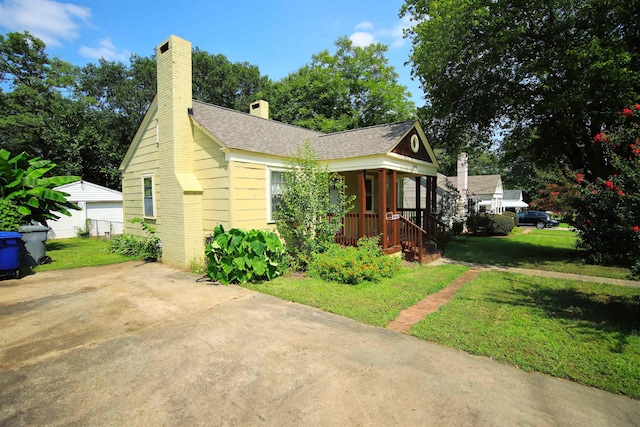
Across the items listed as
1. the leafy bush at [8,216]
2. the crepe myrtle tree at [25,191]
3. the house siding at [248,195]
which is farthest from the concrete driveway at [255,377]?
the crepe myrtle tree at [25,191]

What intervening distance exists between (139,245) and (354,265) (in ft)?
28.1

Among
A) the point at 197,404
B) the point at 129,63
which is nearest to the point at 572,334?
the point at 197,404

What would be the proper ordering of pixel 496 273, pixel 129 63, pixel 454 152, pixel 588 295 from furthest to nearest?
pixel 129 63 → pixel 454 152 → pixel 496 273 → pixel 588 295

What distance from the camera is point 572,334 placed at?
178 inches

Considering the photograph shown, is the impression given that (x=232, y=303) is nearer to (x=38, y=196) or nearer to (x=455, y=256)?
(x=455, y=256)

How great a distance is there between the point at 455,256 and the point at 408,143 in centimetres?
469

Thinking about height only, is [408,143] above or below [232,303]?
above

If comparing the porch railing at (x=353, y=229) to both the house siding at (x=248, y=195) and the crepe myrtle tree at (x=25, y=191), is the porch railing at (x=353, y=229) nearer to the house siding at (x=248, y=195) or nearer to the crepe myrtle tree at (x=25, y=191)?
the house siding at (x=248, y=195)

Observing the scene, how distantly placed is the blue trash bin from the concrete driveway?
3232 mm

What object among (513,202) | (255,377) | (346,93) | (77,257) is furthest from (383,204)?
(513,202)

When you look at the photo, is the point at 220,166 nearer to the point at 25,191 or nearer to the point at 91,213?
the point at 25,191

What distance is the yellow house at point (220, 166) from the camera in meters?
8.92

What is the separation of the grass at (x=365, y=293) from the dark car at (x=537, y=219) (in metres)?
27.1

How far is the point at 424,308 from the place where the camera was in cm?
580
